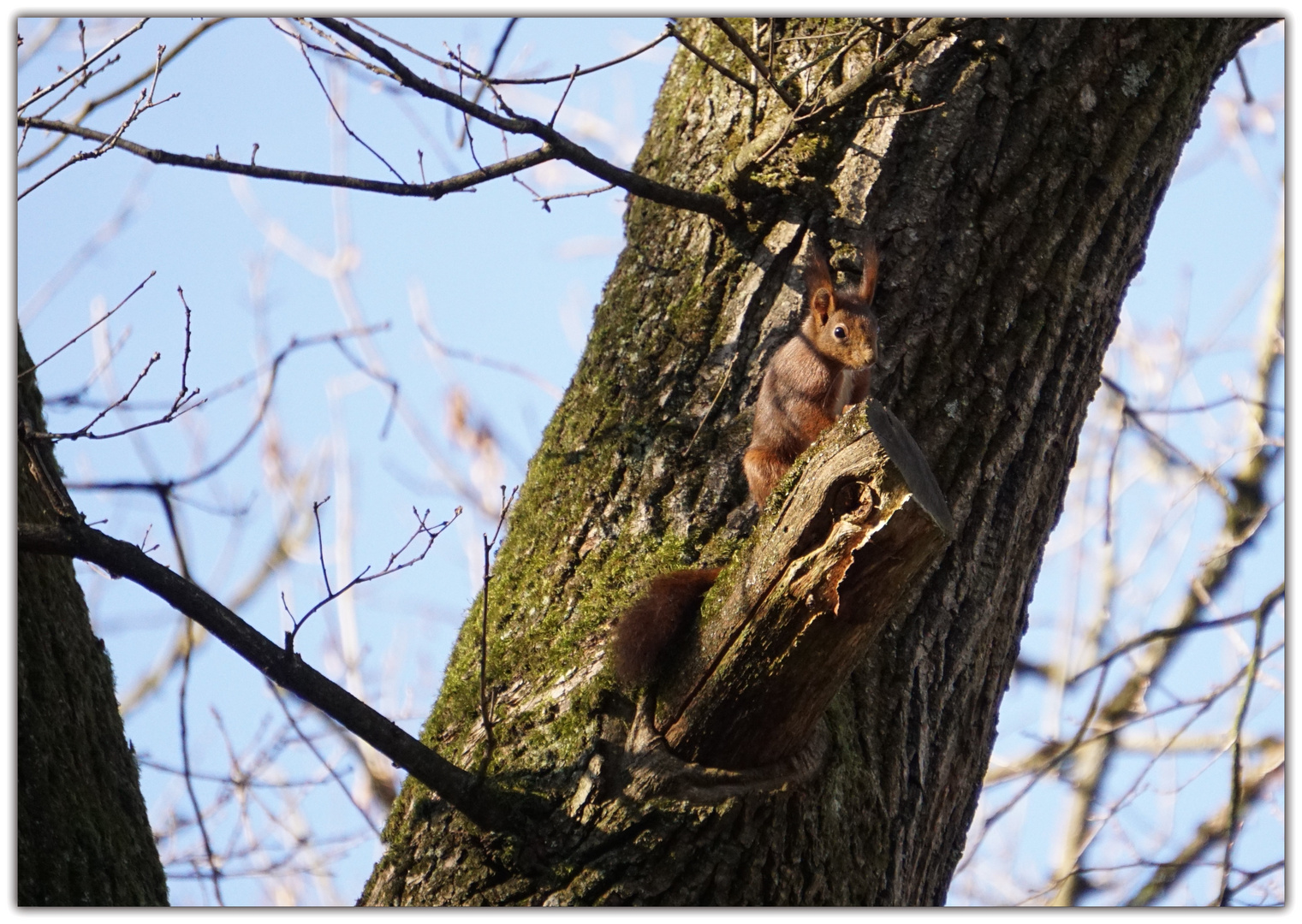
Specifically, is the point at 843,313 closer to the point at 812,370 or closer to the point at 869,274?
the point at 869,274

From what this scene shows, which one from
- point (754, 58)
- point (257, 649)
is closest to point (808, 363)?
point (754, 58)

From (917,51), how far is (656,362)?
0.99 meters

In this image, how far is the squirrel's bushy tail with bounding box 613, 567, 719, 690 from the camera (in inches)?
88.9

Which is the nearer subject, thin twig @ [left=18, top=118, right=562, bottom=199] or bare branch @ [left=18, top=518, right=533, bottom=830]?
bare branch @ [left=18, top=518, right=533, bottom=830]

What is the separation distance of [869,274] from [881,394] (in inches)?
11.6

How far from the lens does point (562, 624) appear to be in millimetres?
2572

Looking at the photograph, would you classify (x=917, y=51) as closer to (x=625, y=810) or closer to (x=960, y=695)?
(x=960, y=695)

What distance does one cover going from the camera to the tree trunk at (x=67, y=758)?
2.04m

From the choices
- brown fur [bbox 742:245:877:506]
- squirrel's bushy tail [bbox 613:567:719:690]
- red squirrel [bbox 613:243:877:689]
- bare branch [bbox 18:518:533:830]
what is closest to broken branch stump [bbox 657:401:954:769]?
squirrel's bushy tail [bbox 613:567:719:690]

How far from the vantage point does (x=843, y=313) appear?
282 centimetres

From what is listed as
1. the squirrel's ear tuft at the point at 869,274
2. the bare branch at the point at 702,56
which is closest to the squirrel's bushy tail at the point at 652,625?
the squirrel's ear tuft at the point at 869,274

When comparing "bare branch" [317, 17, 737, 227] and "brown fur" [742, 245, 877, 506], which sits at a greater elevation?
"bare branch" [317, 17, 737, 227]

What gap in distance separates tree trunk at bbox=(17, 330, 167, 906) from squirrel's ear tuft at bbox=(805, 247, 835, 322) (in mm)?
1707

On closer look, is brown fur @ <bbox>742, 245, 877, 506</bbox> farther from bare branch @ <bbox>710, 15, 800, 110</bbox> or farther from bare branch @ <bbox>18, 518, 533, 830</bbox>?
bare branch @ <bbox>18, 518, 533, 830</bbox>
